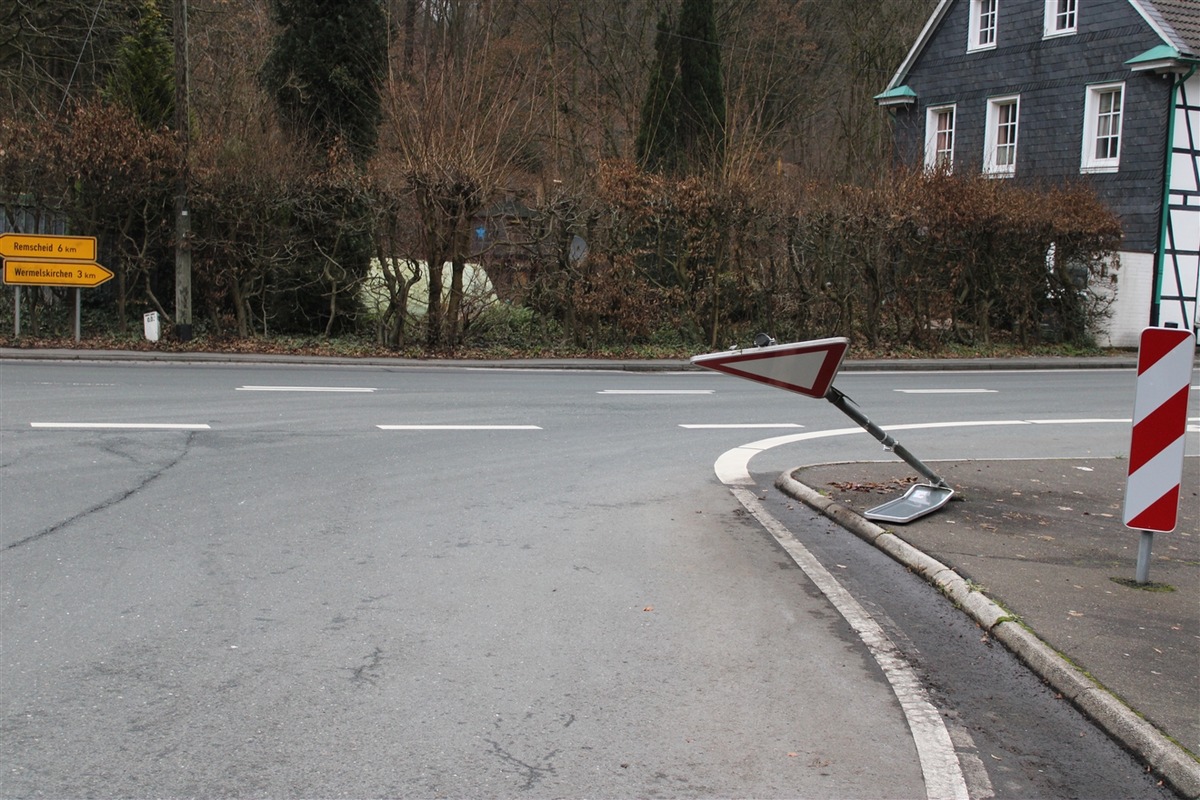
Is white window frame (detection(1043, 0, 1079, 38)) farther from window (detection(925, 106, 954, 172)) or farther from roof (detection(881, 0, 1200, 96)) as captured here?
window (detection(925, 106, 954, 172))

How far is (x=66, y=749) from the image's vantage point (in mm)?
4145

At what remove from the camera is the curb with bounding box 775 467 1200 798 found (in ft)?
13.7

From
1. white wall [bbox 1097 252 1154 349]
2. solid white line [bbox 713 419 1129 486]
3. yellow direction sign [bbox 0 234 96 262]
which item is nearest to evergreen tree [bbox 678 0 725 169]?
white wall [bbox 1097 252 1154 349]

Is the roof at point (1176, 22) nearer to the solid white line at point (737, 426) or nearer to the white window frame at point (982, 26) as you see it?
the white window frame at point (982, 26)

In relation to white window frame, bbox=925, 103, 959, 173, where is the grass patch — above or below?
below

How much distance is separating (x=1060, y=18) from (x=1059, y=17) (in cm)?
4

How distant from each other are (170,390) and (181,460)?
5259mm

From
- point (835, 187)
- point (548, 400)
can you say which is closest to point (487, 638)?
point (548, 400)

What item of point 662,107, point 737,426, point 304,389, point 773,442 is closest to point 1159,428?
point 773,442

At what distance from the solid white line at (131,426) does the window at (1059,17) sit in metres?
28.0

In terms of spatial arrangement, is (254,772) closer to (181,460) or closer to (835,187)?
(181,460)

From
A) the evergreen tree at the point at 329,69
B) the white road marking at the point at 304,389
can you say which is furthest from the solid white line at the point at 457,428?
the evergreen tree at the point at 329,69

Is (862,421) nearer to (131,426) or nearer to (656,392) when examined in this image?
(131,426)

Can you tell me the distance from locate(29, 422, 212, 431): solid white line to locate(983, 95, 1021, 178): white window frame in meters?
27.3
